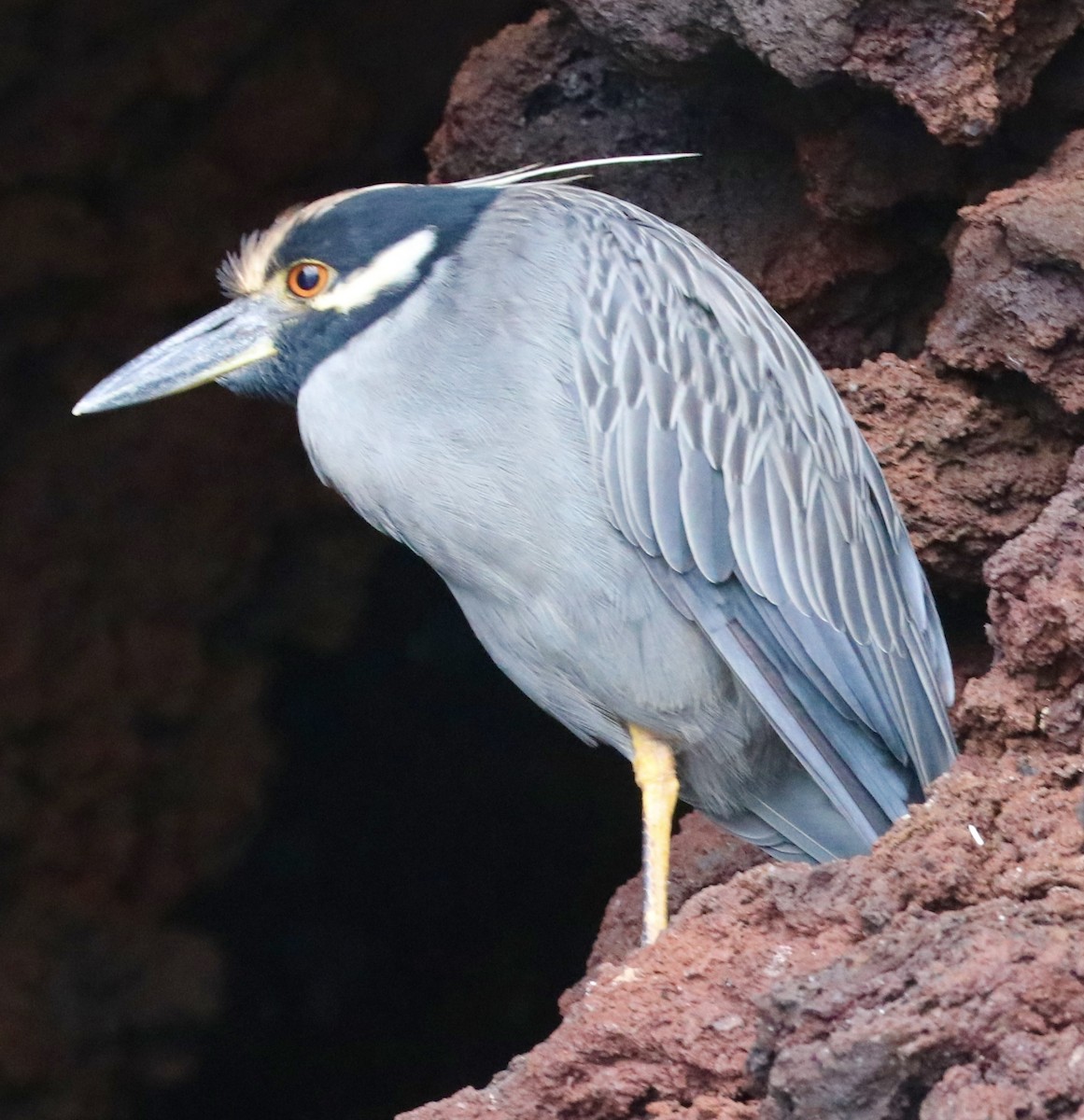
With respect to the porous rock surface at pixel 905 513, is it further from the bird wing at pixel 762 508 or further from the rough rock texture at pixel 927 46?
the bird wing at pixel 762 508

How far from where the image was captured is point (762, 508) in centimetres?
237

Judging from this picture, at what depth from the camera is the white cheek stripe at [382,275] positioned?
237cm

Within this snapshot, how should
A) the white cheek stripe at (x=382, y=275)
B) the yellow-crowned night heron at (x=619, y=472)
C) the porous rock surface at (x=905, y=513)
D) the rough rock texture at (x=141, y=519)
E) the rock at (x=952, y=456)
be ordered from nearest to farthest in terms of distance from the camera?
the porous rock surface at (x=905, y=513)
the yellow-crowned night heron at (x=619, y=472)
the white cheek stripe at (x=382, y=275)
the rock at (x=952, y=456)
the rough rock texture at (x=141, y=519)

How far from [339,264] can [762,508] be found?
0.73 metres

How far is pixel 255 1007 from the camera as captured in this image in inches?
191

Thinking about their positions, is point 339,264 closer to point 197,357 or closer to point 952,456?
point 197,357

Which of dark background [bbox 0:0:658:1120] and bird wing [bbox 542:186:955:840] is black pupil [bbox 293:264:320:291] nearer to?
bird wing [bbox 542:186:955:840]

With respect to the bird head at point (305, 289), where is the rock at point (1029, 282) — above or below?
below

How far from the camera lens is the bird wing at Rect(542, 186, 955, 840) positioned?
7.45ft

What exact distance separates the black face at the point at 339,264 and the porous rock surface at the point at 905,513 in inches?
19.2

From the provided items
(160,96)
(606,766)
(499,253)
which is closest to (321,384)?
(499,253)

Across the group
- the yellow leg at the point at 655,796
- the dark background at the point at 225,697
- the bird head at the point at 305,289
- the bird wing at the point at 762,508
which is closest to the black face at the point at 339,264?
the bird head at the point at 305,289

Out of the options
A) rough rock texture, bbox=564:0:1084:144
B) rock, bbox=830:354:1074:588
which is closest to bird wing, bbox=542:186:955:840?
rock, bbox=830:354:1074:588

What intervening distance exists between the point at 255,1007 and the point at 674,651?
3.01 meters
